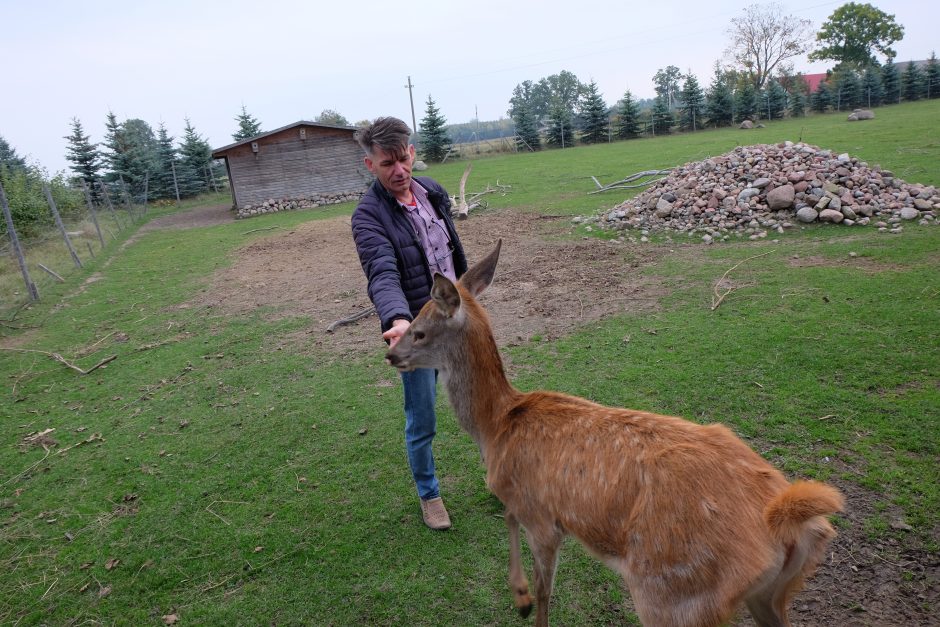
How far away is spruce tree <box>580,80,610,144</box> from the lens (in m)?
39.0

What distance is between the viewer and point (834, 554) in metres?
3.22

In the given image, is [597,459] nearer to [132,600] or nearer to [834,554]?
[834,554]

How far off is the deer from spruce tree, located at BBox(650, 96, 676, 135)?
41.2 meters

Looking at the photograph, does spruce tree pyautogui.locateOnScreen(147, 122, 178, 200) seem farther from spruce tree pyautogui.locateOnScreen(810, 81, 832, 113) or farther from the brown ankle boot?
spruce tree pyautogui.locateOnScreen(810, 81, 832, 113)

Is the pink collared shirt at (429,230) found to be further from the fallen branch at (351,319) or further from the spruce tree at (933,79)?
the spruce tree at (933,79)

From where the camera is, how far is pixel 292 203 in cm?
2547

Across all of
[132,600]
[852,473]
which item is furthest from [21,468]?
[852,473]

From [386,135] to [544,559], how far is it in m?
2.51

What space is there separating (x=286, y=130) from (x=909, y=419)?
999 inches

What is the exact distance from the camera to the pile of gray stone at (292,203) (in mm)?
24828

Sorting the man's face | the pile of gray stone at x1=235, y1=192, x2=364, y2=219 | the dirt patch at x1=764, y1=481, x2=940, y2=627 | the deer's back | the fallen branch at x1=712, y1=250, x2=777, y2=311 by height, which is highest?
the pile of gray stone at x1=235, y1=192, x2=364, y2=219

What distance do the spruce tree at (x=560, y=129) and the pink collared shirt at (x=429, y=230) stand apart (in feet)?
128

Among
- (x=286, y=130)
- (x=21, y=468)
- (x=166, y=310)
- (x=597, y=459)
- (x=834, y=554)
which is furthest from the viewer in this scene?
(x=286, y=130)

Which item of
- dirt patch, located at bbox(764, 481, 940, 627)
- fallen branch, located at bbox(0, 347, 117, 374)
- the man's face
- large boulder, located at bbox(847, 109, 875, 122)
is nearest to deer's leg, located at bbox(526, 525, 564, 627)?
dirt patch, located at bbox(764, 481, 940, 627)
